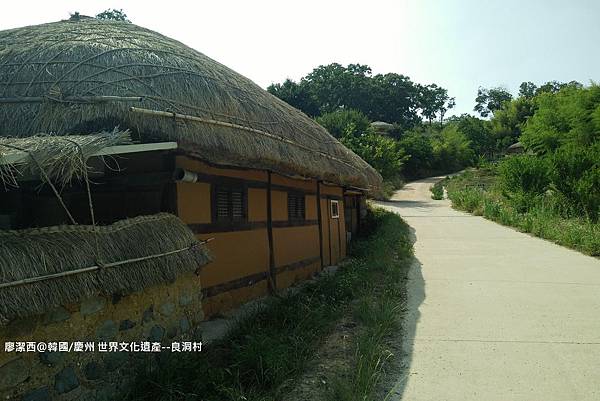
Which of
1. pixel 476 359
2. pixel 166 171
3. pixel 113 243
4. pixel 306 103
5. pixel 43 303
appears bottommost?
pixel 476 359

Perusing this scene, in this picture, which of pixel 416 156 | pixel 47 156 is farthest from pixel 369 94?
pixel 47 156

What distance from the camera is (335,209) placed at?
1139 centimetres

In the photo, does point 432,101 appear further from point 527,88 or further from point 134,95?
point 134,95

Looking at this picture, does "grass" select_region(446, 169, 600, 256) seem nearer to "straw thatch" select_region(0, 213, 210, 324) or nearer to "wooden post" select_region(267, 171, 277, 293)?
"wooden post" select_region(267, 171, 277, 293)

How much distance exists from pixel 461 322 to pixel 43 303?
4.67m

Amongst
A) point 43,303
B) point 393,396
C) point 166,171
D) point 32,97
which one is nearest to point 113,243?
point 43,303

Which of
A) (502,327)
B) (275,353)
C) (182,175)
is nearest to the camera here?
(275,353)

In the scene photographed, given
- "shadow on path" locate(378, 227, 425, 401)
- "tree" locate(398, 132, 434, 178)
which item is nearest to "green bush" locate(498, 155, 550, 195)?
"shadow on path" locate(378, 227, 425, 401)

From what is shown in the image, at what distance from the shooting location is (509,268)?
955cm

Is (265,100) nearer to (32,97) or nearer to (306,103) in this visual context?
(32,97)

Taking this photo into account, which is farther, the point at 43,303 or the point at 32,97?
the point at 32,97

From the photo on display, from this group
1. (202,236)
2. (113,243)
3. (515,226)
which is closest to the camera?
(113,243)

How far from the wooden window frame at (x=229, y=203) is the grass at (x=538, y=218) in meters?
8.12

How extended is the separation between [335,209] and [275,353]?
734 centimetres
